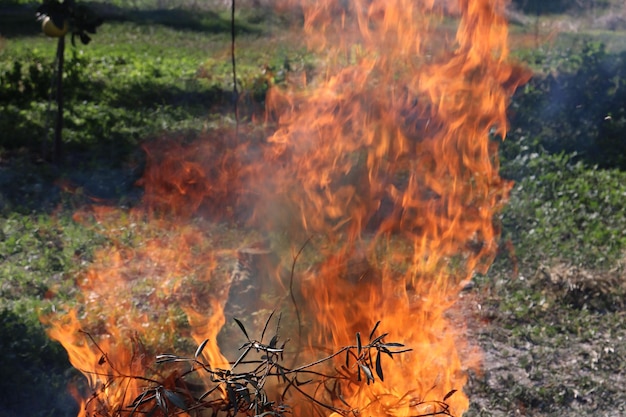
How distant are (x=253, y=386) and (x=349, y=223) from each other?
12.9ft

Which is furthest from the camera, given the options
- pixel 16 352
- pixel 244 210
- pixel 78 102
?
pixel 78 102

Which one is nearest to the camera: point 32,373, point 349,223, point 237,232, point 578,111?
point 32,373

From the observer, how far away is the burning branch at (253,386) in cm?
303

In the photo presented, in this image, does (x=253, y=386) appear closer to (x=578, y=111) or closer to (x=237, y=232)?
(x=237, y=232)

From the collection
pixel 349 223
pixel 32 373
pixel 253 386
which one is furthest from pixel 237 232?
pixel 253 386

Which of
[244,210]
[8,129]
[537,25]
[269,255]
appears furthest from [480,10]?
[537,25]

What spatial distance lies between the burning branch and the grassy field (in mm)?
1046

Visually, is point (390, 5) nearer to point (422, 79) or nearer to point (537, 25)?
point (422, 79)

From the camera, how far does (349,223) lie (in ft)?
22.9

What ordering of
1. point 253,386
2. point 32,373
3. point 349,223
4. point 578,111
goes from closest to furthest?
point 253,386, point 32,373, point 349,223, point 578,111

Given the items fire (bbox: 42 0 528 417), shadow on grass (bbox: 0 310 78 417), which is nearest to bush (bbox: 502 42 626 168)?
fire (bbox: 42 0 528 417)

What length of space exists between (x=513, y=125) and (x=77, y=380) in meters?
6.52

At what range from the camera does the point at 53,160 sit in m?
9.02

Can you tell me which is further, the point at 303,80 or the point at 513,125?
the point at 303,80
